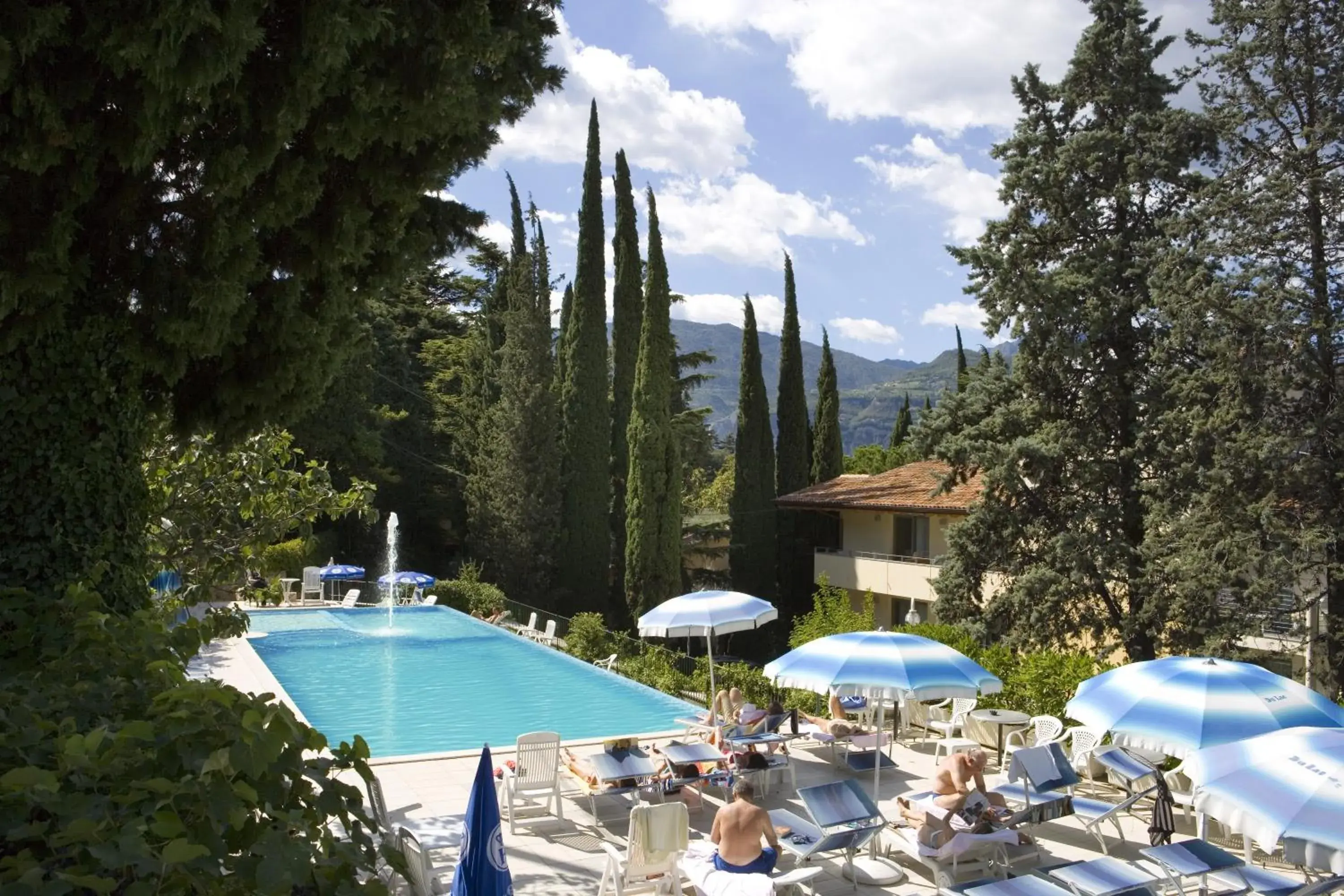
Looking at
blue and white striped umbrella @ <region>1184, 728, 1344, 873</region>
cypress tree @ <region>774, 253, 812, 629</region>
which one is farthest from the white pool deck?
cypress tree @ <region>774, 253, 812, 629</region>

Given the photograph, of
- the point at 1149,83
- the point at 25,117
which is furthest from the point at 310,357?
the point at 1149,83

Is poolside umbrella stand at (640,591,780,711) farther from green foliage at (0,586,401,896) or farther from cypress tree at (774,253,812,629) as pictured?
cypress tree at (774,253,812,629)

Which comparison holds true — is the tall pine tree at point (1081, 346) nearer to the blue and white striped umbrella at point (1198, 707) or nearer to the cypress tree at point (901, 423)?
the blue and white striped umbrella at point (1198, 707)

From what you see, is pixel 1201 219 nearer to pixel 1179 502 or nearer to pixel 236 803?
pixel 1179 502

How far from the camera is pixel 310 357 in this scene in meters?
7.25

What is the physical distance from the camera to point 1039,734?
13023mm

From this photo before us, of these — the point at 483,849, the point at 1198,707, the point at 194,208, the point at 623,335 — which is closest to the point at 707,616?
the point at 1198,707

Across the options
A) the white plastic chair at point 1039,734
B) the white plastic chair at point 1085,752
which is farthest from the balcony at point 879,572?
the white plastic chair at point 1085,752

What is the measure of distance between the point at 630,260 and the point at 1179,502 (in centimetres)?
2364

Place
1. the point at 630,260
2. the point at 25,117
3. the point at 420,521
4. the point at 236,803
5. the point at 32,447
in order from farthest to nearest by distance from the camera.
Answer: the point at 420,521 → the point at 630,260 → the point at 32,447 → the point at 25,117 → the point at 236,803

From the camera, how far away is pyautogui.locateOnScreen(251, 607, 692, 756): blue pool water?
17328 millimetres

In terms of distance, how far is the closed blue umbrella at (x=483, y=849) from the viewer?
675cm

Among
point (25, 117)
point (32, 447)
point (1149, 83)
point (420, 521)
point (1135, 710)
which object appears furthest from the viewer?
point (420, 521)

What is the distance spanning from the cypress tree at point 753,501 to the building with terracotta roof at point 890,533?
2.79 metres
